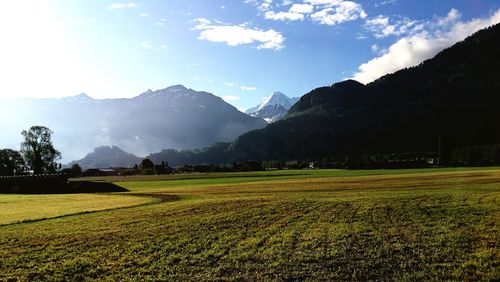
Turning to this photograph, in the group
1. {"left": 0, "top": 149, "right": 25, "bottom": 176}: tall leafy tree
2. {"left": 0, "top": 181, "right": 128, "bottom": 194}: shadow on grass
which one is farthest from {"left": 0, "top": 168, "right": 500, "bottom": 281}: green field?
{"left": 0, "top": 149, "right": 25, "bottom": 176}: tall leafy tree

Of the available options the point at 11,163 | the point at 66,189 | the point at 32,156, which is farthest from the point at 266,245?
the point at 11,163

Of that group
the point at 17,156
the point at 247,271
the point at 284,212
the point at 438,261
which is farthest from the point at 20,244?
the point at 17,156

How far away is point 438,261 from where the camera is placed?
20953mm

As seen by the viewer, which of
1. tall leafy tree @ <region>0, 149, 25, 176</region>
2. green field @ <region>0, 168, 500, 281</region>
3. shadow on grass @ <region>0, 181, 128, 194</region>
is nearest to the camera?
green field @ <region>0, 168, 500, 281</region>

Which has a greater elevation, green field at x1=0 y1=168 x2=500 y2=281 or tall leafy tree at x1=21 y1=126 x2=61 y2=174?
tall leafy tree at x1=21 y1=126 x2=61 y2=174

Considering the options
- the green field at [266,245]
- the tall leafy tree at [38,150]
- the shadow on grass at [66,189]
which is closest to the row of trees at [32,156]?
the tall leafy tree at [38,150]

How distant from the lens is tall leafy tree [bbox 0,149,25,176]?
17179 cm

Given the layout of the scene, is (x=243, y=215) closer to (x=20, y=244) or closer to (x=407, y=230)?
(x=407, y=230)

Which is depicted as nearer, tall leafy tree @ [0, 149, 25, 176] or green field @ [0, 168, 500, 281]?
green field @ [0, 168, 500, 281]

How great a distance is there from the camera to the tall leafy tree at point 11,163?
172 metres

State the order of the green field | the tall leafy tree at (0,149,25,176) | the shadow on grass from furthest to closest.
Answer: the tall leafy tree at (0,149,25,176), the shadow on grass, the green field

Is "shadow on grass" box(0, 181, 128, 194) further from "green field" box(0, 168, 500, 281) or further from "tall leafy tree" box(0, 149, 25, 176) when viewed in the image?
"green field" box(0, 168, 500, 281)

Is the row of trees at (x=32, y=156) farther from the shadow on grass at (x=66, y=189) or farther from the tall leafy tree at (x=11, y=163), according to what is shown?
the shadow on grass at (x=66, y=189)

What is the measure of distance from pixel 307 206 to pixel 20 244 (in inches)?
1048
